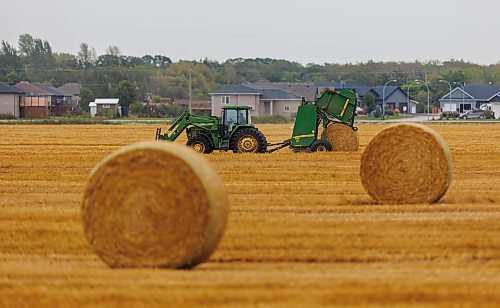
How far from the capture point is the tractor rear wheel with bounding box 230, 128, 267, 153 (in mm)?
28844

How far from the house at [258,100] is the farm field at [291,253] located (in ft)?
268

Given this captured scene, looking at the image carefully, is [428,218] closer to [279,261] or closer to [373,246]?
[373,246]

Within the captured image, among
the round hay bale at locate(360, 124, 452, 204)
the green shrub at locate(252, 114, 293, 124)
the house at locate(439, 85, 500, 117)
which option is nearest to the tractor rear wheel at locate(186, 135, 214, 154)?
the round hay bale at locate(360, 124, 452, 204)

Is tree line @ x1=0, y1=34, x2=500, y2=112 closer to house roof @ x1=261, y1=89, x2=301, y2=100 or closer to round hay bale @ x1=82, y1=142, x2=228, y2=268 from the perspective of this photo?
house roof @ x1=261, y1=89, x2=301, y2=100

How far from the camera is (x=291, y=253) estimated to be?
11500 millimetres

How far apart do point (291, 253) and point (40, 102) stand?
88.4 m

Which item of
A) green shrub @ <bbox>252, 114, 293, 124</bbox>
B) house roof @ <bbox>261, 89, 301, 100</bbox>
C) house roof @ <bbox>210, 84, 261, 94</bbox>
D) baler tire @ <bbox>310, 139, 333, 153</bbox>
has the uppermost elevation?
house roof @ <bbox>210, 84, 261, 94</bbox>

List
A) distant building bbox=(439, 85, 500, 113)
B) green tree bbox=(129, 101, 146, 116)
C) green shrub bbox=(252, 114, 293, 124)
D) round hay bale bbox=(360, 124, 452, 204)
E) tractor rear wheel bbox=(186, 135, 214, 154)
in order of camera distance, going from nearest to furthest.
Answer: round hay bale bbox=(360, 124, 452, 204), tractor rear wheel bbox=(186, 135, 214, 154), green shrub bbox=(252, 114, 293, 124), green tree bbox=(129, 101, 146, 116), distant building bbox=(439, 85, 500, 113)

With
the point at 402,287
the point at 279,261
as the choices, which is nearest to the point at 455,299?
the point at 402,287

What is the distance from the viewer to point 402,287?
9359 mm

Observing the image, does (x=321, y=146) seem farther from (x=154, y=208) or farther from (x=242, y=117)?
(x=154, y=208)

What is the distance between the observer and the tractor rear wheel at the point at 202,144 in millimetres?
28958

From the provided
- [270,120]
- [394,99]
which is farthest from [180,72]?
[270,120]

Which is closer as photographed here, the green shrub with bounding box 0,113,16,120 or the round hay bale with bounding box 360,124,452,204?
the round hay bale with bounding box 360,124,452,204
